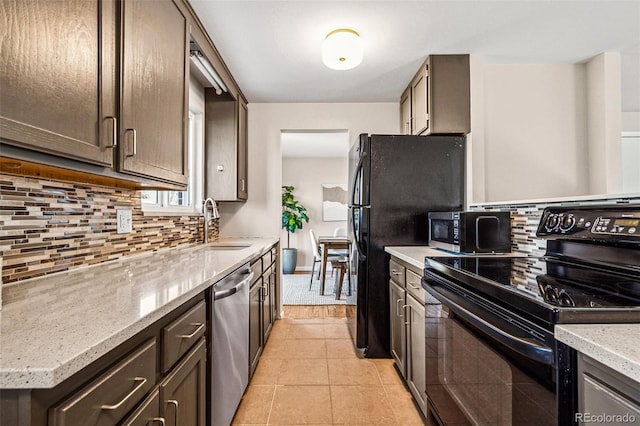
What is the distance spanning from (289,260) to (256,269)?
3.69 m

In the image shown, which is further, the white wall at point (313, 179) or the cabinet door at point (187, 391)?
the white wall at point (313, 179)

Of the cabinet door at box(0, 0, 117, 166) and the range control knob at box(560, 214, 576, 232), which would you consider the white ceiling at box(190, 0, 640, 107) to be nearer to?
the cabinet door at box(0, 0, 117, 166)

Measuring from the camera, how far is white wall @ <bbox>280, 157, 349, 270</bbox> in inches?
253

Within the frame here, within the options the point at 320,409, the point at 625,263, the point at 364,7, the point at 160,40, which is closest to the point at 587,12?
the point at 364,7

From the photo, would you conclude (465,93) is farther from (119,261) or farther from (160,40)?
(119,261)

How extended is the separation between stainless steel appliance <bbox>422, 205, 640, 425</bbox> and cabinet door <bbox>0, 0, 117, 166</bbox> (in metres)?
1.34

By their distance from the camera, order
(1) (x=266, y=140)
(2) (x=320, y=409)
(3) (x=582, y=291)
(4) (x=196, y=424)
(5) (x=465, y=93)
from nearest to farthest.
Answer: (3) (x=582, y=291), (4) (x=196, y=424), (2) (x=320, y=409), (5) (x=465, y=93), (1) (x=266, y=140)

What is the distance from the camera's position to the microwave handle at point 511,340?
29.6 inches

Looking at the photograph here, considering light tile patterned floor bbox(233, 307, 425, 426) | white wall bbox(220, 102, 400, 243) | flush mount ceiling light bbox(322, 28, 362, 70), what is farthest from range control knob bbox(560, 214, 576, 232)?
white wall bbox(220, 102, 400, 243)

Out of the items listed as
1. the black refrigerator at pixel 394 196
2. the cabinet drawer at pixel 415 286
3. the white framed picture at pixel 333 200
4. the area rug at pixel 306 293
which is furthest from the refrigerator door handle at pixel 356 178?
the white framed picture at pixel 333 200

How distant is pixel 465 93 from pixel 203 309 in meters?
2.36

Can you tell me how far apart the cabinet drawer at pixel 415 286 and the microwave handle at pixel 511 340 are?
49 centimetres

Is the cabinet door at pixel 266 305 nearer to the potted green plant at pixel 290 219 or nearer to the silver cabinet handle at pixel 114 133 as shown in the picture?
the silver cabinet handle at pixel 114 133

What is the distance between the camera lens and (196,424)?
116 cm
